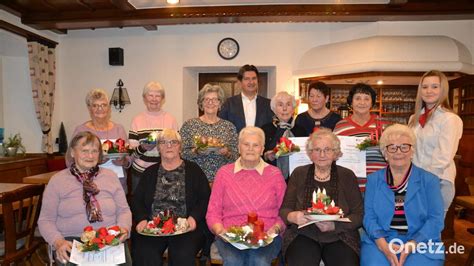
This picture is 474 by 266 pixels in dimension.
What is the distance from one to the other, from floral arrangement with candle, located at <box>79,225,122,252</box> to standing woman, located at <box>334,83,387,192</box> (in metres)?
1.82

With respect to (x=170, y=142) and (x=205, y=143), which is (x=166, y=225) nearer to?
(x=170, y=142)

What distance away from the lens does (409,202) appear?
2393 millimetres

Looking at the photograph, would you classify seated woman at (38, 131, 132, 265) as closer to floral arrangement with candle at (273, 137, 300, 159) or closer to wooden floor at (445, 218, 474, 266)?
floral arrangement with candle at (273, 137, 300, 159)

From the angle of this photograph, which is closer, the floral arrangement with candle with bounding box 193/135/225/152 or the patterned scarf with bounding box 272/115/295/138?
the floral arrangement with candle with bounding box 193/135/225/152

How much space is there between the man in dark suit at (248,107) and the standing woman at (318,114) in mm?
438

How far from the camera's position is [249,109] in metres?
3.91

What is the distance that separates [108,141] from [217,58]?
4.19m

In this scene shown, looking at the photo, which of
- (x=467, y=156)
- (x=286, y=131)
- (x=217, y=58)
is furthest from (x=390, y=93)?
(x=286, y=131)

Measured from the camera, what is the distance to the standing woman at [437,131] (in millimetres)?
2557

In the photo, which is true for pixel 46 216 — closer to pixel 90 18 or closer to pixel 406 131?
pixel 406 131

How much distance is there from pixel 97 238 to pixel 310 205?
1404 mm

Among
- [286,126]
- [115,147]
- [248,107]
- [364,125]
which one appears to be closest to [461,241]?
[364,125]

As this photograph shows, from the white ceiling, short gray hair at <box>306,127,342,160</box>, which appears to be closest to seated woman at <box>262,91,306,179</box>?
short gray hair at <box>306,127,342,160</box>

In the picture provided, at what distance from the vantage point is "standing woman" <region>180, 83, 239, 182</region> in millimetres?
3209
